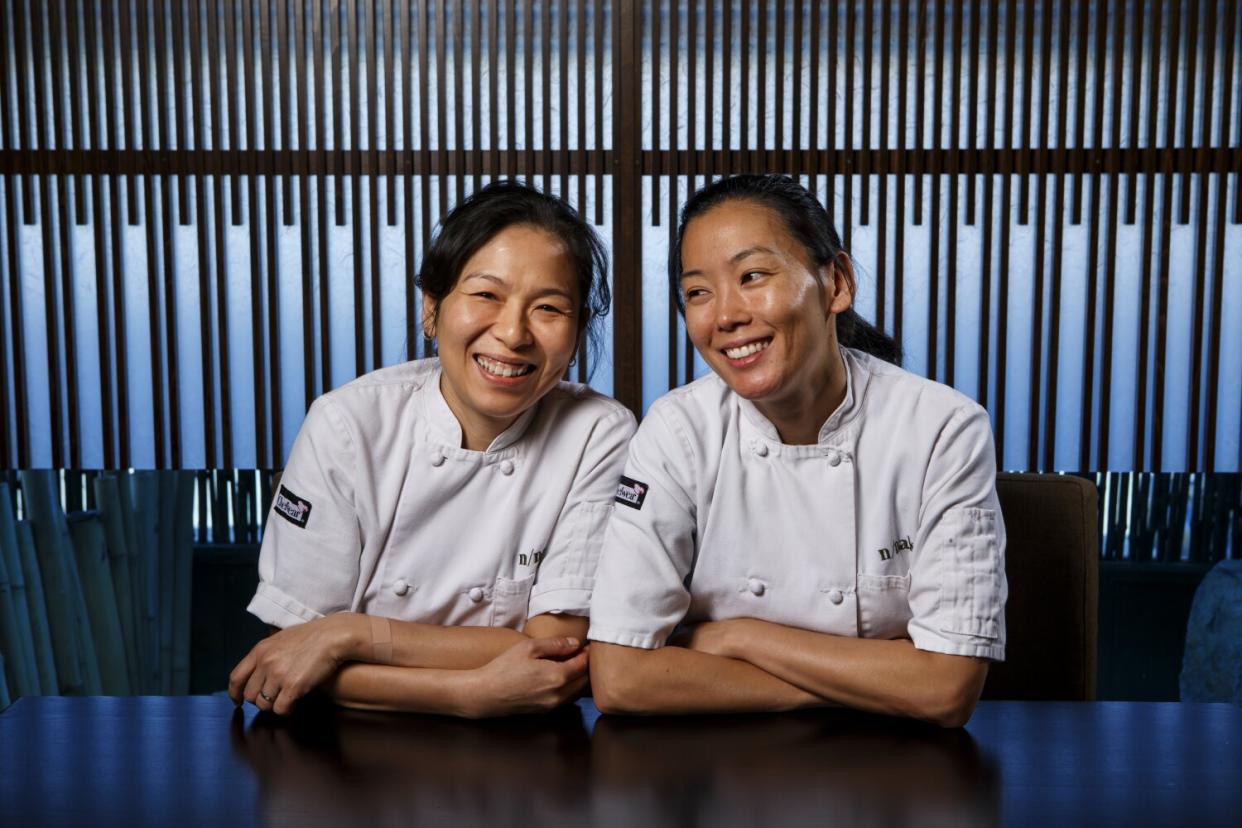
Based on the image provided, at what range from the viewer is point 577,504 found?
5.75 ft

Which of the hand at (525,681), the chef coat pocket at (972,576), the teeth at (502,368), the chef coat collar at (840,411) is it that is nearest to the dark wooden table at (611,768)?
the hand at (525,681)

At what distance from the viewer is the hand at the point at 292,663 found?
1.46 meters

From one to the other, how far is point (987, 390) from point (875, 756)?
7.38 ft

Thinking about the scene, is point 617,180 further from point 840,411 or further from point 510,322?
point 840,411

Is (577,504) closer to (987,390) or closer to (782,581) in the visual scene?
(782,581)

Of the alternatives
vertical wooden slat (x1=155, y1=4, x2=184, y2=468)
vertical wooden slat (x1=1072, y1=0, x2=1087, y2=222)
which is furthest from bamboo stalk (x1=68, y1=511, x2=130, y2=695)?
vertical wooden slat (x1=1072, y1=0, x2=1087, y2=222)

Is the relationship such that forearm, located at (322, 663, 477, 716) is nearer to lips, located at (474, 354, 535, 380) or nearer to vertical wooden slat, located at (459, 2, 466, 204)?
lips, located at (474, 354, 535, 380)

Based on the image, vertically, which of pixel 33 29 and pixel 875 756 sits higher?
pixel 33 29

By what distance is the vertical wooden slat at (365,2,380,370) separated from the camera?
321 centimetres

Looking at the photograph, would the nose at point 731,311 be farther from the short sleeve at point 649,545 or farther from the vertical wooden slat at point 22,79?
the vertical wooden slat at point 22,79

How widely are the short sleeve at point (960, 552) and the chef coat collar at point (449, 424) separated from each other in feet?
2.12

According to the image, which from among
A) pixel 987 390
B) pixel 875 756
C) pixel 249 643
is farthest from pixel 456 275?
pixel 249 643

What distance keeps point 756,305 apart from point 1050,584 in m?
0.88

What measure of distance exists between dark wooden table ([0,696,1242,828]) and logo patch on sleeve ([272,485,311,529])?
304 millimetres
